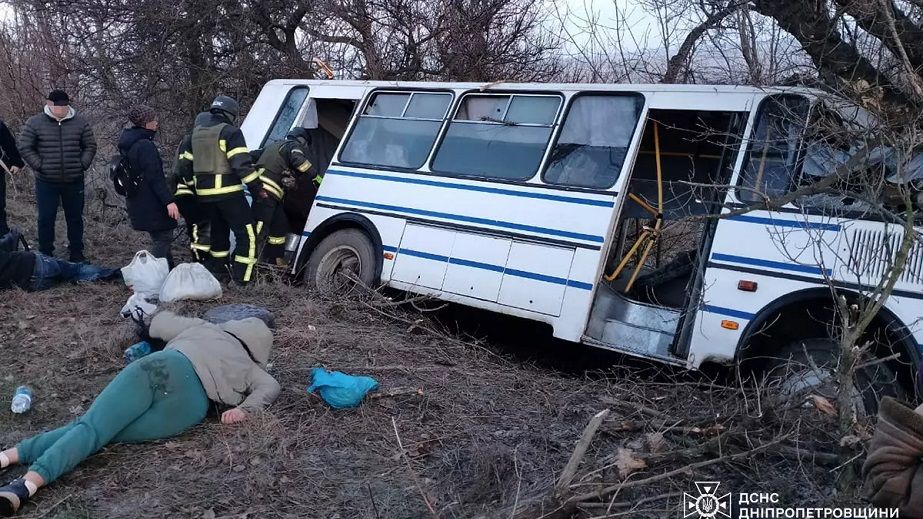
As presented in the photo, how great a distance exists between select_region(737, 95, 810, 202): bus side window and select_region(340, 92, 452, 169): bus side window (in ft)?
8.96

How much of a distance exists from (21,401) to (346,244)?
309 cm

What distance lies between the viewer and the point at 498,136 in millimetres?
6621

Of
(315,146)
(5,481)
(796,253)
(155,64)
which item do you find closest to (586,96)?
(796,253)

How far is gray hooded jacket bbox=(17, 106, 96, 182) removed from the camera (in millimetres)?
7930

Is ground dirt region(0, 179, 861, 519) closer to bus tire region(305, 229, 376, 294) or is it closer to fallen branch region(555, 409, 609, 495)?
fallen branch region(555, 409, 609, 495)

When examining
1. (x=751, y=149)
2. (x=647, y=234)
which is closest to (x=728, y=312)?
(x=751, y=149)

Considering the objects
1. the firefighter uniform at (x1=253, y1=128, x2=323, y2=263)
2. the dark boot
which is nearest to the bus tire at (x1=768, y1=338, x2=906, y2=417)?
the dark boot

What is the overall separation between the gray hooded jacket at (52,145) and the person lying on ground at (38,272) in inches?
39.4

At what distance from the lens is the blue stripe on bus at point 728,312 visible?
5.09m

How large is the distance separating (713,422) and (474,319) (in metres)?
3.20

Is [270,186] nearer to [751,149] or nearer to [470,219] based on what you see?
[470,219]

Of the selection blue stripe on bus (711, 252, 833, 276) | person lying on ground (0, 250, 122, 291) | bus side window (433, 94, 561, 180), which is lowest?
person lying on ground (0, 250, 122, 291)

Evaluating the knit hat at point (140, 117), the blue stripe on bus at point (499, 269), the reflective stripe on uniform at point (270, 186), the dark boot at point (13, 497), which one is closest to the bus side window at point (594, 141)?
the blue stripe on bus at point (499, 269)

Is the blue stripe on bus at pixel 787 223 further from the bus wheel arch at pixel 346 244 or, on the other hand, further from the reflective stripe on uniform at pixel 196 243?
the reflective stripe on uniform at pixel 196 243
